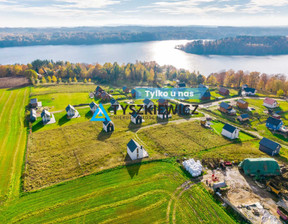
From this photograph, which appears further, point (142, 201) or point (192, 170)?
point (192, 170)

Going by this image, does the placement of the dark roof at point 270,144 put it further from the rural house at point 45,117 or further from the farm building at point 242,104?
the rural house at point 45,117

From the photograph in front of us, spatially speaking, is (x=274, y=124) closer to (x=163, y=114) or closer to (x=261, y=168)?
(x=261, y=168)

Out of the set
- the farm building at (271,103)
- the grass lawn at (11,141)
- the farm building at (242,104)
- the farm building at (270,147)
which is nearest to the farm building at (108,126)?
the grass lawn at (11,141)

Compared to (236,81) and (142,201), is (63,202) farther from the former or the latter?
(236,81)

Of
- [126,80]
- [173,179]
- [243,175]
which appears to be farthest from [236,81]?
[173,179]

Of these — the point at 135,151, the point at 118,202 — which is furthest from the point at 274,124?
the point at 118,202

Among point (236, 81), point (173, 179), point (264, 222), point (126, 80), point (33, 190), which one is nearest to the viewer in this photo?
point (264, 222)

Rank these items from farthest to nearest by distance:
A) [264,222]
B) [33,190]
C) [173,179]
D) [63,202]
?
[173,179]
[33,190]
[63,202]
[264,222]
